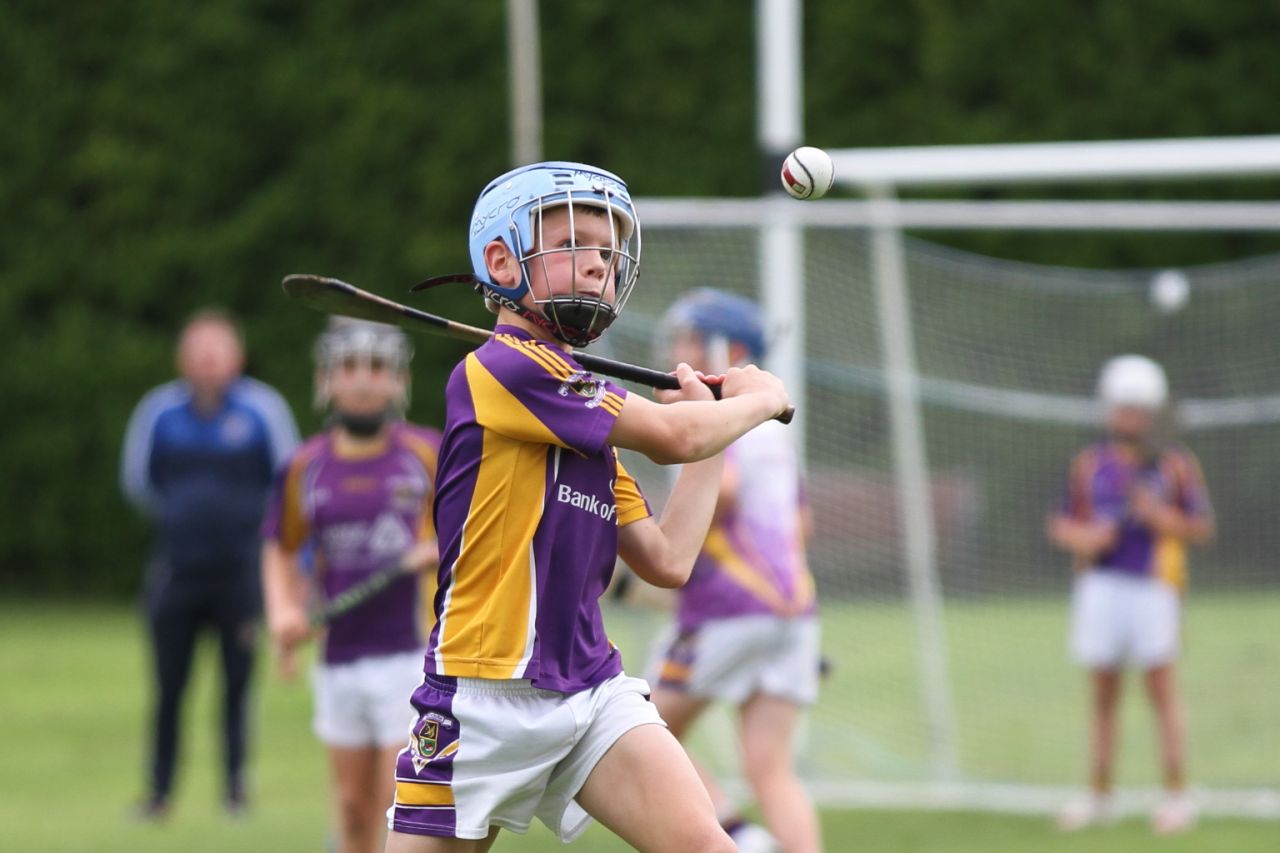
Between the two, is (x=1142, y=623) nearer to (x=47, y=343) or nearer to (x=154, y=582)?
(x=154, y=582)

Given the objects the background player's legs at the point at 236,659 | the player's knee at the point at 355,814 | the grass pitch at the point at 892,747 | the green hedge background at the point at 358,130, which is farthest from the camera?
the green hedge background at the point at 358,130

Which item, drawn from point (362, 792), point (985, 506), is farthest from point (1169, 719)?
point (362, 792)

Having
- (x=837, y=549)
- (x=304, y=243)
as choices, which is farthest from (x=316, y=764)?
(x=304, y=243)

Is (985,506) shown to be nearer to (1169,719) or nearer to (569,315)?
(1169,719)

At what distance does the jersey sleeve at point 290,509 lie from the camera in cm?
578

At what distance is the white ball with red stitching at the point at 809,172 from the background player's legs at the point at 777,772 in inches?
93.0

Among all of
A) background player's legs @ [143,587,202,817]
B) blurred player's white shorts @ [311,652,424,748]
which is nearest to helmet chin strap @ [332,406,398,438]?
blurred player's white shorts @ [311,652,424,748]

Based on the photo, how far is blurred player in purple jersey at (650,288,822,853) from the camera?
18.9 ft

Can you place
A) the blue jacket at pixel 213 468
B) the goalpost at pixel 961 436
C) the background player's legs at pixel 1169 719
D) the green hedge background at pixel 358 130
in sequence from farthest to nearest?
the green hedge background at pixel 358 130 → the blue jacket at pixel 213 468 → the goalpost at pixel 961 436 → the background player's legs at pixel 1169 719

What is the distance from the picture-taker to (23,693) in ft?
37.4

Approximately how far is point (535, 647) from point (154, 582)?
5.40 metres

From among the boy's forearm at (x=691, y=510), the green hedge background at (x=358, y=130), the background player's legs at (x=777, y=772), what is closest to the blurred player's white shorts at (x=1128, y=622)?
the background player's legs at (x=777, y=772)

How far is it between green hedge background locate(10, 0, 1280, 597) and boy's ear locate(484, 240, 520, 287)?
10455 mm

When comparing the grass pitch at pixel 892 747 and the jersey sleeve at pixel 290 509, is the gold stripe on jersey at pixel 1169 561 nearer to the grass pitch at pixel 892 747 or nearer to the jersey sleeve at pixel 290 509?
the grass pitch at pixel 892 747
